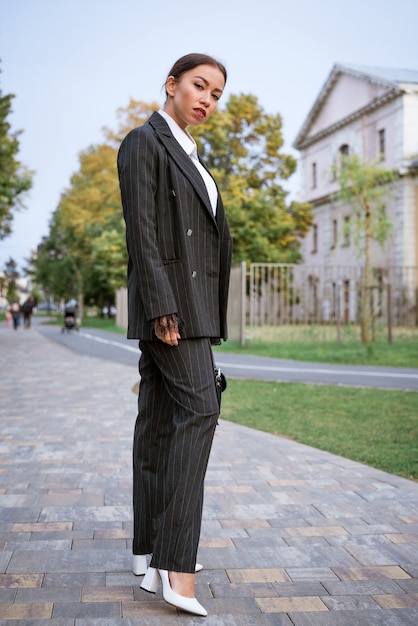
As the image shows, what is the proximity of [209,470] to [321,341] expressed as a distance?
16.0 metres

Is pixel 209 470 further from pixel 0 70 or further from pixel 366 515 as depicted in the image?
pixel 0 70

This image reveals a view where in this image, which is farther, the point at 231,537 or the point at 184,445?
the point at 231,537

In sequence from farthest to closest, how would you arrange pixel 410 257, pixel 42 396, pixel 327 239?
pixel 327 239, pixel 410 257, pixel 42 396

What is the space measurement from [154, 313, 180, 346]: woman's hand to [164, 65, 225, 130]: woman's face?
0.78 meters

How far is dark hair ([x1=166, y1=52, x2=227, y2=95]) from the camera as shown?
296 centimetres

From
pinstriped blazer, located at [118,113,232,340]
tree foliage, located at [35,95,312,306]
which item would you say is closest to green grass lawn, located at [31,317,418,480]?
pinstriped blazer, located at [118,113,232,340]

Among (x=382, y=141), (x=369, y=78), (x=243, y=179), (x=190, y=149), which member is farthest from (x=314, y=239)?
(x=190, y=149)

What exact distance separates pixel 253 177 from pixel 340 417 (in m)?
25.9

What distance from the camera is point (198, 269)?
2.95 meters

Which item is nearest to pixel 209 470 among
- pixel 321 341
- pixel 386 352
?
pixel 386 352

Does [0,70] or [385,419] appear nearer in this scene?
[385,419]

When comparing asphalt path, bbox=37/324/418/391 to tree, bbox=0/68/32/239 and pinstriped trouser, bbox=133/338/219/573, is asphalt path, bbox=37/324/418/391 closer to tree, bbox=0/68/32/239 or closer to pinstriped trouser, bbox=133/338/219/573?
tree, bbox=0/68/32/239

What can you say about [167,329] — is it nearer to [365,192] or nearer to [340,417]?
[340,417]

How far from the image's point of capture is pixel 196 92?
9.77 ft
